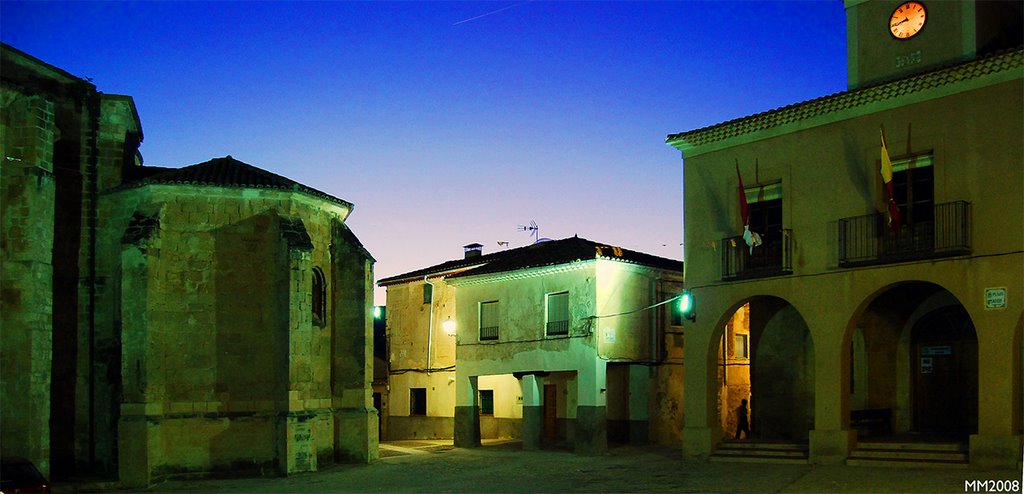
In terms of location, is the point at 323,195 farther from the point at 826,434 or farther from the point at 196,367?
the point at 826,434

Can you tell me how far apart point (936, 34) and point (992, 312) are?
605cm

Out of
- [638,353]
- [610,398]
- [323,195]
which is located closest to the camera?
[323,195]

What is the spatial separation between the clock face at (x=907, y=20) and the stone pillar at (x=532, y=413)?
46.2 feet

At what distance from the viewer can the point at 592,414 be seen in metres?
26.3

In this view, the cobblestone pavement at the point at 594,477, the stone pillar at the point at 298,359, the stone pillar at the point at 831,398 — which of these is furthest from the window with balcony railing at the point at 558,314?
the stone pillar at the point at 831,398

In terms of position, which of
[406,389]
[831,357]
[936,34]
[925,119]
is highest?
[936,34]

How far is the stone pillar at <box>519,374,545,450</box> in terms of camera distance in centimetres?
2853

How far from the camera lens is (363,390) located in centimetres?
2569

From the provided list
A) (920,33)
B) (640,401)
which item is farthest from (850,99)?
(640,401)

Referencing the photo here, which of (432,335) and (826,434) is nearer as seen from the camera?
(826,434)

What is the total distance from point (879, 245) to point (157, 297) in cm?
1601

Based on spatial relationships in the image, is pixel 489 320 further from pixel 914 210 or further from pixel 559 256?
pixel 914 210

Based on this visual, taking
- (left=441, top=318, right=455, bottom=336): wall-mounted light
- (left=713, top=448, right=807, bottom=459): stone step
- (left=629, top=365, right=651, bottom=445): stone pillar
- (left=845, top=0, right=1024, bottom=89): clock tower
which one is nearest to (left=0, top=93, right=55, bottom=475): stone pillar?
(left=713, top=448, right=807, bottom=459): stone step

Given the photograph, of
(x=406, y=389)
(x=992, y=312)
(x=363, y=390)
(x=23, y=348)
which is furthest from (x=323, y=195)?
(x=992, y=312)
